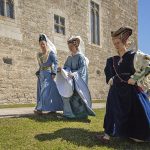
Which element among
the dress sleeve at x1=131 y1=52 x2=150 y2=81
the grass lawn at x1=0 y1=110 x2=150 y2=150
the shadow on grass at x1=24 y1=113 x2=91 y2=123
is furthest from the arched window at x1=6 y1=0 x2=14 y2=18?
the dress sleeve at x1=131 y1=52 x2=150 y2=81

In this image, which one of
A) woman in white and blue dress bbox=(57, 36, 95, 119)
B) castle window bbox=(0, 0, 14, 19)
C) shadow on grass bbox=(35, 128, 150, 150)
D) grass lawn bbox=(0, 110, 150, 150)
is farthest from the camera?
castle window bbox=(0, 0, 14, 19)

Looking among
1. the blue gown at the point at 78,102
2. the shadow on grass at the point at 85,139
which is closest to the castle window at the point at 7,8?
the blue gown at the point at 78,102

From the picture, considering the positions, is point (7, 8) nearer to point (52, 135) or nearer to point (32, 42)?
point (32, 42)

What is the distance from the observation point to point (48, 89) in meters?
7.25

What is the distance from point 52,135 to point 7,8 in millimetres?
7392

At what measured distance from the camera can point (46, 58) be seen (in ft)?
23.9

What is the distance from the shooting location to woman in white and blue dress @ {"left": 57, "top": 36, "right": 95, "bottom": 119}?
685cm

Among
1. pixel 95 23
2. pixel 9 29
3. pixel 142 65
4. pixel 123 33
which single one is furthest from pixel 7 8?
pixel 142 65

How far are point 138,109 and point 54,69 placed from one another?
263cm

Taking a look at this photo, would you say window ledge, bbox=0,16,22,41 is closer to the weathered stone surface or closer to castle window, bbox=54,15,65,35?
the weathered stone surface

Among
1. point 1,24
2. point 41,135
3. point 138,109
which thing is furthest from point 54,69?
point 1,24

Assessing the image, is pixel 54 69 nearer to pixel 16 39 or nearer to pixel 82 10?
pixel 16 39

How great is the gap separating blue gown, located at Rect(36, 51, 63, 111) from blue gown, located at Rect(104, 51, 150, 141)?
2.22 m

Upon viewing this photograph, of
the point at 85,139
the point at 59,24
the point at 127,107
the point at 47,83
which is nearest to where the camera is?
the point at 127,107
